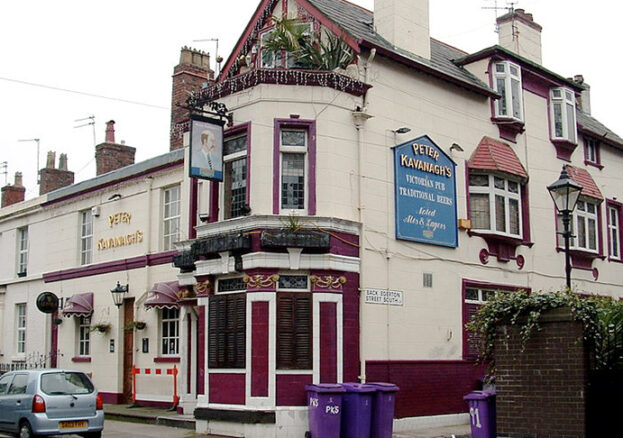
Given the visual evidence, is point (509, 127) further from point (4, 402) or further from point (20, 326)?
point (20, 326)

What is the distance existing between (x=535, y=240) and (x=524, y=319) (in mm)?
11981

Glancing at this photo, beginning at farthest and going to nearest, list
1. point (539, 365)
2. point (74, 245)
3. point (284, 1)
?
1. point (74, 245)
2. point (284, 1)
3. point (539, 365)

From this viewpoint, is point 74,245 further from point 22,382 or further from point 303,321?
point 303,321

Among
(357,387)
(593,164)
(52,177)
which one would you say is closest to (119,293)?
(52,177)

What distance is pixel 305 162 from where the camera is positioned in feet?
57.6

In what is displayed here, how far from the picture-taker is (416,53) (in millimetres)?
20875

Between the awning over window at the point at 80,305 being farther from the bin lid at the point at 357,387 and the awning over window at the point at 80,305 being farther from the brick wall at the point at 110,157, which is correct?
the bin lid at the point at 357,387

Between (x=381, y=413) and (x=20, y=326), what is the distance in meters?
18.4

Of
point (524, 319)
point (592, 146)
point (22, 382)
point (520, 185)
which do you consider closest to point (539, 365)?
point (524, 319)

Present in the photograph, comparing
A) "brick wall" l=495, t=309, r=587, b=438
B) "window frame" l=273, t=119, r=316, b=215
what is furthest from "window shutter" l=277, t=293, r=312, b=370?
"brick wall" l=495, t=309, r=587, b=438

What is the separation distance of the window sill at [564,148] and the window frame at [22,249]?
19.1 m

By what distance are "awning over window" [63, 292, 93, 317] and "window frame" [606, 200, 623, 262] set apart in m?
17.0

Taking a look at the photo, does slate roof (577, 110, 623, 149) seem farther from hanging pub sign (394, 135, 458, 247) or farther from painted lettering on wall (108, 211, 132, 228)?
A: painted lettering on wall (108, 211, 132, 228)

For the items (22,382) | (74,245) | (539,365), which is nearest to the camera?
(539,365)
